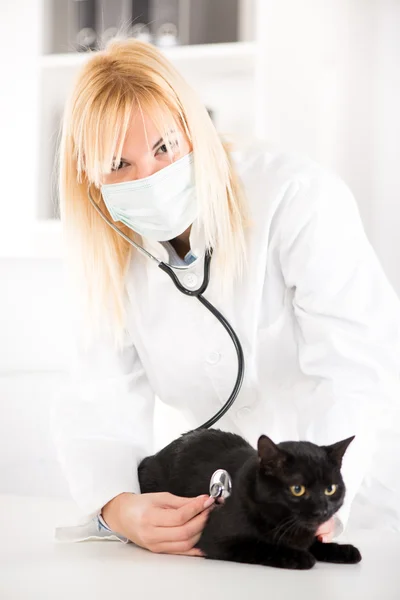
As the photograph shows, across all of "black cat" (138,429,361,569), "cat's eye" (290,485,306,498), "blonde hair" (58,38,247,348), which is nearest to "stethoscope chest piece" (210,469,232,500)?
"black cat" (138,429,361,569)

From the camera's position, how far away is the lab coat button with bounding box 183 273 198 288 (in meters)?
1.21

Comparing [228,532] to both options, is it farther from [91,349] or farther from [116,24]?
[116,24]

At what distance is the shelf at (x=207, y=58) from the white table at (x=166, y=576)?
55.0 inches

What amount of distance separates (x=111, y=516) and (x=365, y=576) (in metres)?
0.42

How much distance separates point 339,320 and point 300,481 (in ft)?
1.07

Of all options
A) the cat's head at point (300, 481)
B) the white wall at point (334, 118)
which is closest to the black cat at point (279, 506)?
the cat's head at point (300, 481)

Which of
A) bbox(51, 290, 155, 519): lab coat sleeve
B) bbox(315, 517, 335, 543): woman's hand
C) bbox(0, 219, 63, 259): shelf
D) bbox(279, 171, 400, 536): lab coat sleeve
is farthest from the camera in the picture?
bbox(0, 219, 63, 259): shelf

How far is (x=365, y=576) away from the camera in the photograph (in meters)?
0.88

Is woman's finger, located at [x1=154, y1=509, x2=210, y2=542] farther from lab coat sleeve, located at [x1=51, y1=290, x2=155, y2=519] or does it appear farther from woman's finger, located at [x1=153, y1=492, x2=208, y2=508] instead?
lab coat sleeve, located at [x1=51, y1=290, x2=155, y2=519]

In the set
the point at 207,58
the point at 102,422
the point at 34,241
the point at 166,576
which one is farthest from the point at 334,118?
the point at 166,576

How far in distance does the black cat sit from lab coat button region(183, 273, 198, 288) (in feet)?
1.06

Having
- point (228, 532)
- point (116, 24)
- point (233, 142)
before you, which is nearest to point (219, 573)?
point (228, 532)

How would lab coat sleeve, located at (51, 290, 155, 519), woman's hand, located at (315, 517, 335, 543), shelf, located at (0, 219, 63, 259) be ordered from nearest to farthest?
woman's hand, located at (315, 517, 335, 543) → lab coat sleeve, located at (51, 290, 155, 519) → shelf, located at (0, 219, 63, 259)

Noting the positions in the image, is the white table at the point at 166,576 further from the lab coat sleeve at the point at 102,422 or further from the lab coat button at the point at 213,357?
the lab coat button at the point at 213,357
